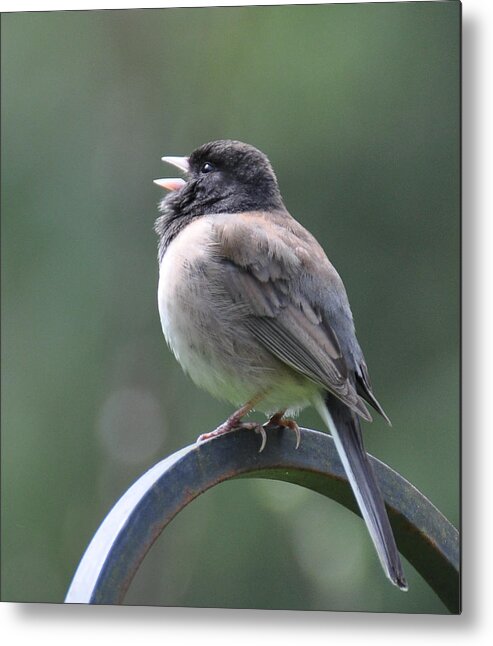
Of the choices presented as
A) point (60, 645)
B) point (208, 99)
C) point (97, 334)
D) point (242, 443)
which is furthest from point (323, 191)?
point (60, 645)

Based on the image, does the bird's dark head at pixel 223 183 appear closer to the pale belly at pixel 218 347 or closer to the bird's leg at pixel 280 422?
the pale belly at pixel 218 347

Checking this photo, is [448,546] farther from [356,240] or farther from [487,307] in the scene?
[356,240]

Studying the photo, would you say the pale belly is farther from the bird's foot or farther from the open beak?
the open beak

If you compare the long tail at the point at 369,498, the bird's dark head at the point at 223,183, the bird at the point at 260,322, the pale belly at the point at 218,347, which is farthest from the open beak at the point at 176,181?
the long tail at the point at 369,498

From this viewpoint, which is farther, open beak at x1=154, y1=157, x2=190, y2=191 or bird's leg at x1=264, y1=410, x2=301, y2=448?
open beak at x1=154, y1=157, x2=190, y2=191

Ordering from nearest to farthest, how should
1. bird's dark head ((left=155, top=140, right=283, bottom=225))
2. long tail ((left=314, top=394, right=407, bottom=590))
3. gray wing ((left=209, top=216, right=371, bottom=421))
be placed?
long tail ((left=314, top=394, right=407, bottom=590)) < gray wing ((left=209, top=216, right=371, bottom=421)) < bird's dark head ((left=155, top=140, right=283, bottom=225))

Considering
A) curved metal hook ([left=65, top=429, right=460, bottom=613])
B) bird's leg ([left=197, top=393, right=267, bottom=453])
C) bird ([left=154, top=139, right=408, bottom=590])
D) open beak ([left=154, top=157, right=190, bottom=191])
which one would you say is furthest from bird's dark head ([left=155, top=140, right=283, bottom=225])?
curved metal hook ([left=65, top=429, right=460, bottom=613])

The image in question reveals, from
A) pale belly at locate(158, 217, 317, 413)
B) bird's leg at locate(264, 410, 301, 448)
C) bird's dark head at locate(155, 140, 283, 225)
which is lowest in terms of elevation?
bird's leg at locate(264, 410, 301, 448)
